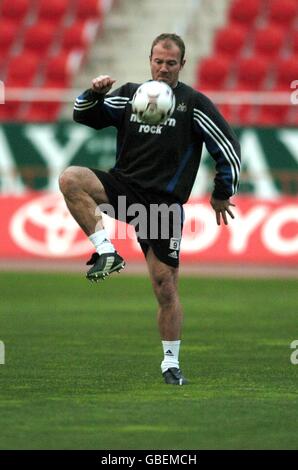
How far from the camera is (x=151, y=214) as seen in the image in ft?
32.2

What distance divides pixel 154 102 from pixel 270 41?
17970 millimetres

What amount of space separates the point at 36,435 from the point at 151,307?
9453 millimetres

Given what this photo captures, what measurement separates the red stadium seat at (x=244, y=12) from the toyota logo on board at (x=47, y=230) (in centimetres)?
716

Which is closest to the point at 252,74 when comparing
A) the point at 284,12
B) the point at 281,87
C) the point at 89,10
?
the point at 281,87

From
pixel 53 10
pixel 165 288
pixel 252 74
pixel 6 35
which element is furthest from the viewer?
pixel 53 10

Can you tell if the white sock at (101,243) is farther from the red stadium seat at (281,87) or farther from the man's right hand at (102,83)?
the red stadium seat at (281,87)

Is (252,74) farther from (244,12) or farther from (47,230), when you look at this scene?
(47,230)

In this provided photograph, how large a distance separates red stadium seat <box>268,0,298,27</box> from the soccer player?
17.7 meters

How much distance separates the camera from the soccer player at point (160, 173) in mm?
9805

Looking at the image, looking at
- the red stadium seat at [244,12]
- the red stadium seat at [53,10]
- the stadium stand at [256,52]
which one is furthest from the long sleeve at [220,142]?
the red stadium seat at [53,10]

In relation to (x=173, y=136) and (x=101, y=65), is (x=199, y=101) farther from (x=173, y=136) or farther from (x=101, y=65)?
(x=101, y=65)

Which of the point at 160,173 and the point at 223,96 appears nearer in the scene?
the point at 160,173

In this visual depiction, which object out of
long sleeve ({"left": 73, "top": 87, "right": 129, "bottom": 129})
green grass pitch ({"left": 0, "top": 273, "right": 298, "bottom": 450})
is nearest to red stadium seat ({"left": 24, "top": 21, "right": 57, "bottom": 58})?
green grass pitch ({"left": 0, "top": 273, "right": 298, "bottom": 450})

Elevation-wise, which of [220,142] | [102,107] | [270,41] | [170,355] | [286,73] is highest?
[270,41]
